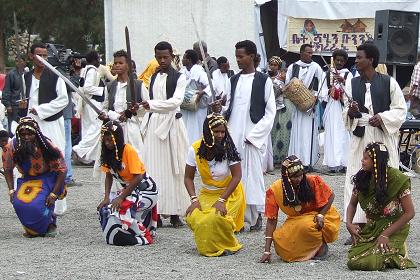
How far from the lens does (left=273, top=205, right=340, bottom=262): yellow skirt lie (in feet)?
25.7

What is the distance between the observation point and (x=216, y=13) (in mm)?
20734

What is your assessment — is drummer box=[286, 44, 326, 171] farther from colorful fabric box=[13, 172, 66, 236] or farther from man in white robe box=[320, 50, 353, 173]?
colorful fabric box=[13, 172, 66, 236]

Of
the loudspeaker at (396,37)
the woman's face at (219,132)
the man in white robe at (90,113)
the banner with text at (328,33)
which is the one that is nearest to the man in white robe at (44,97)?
the woman's face at (219,132)

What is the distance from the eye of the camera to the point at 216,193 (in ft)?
28.6

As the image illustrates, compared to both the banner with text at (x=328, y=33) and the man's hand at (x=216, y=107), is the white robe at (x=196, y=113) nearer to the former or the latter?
the man's hand at (x=216, y=107)

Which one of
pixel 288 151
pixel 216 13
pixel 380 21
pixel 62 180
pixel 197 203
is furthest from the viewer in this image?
pixel 216 13

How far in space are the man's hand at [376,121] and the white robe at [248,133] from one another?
110 centimetres

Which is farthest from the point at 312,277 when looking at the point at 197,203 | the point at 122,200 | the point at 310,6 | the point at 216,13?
the point at 216,13

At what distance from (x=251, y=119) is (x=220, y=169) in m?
0.89

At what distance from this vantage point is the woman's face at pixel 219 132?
848 centimetres

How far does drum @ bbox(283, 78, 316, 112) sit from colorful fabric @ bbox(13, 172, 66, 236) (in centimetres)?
582

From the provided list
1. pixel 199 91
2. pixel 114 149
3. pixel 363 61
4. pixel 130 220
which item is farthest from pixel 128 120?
pixel 199 91

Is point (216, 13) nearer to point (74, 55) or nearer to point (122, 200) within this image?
point (74, 55)

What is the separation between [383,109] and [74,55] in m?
9.39
